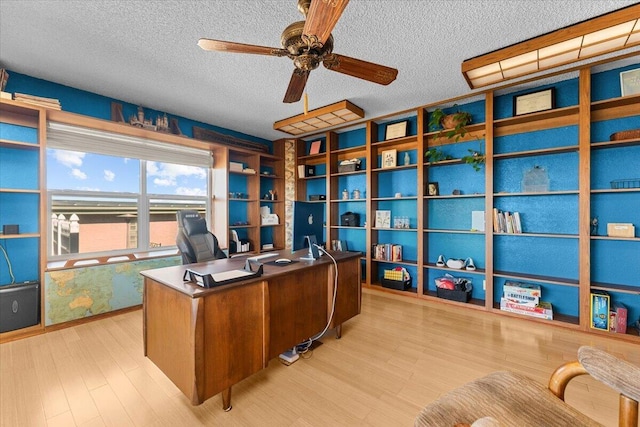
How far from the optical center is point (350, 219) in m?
4.37

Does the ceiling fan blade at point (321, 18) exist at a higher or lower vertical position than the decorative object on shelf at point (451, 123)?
lower

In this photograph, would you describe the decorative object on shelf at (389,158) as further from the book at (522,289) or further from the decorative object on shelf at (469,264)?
the book at (522,289)


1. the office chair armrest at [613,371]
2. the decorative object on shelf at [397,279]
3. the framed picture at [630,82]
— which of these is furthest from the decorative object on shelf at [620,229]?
the office chair armrest at [613,371]

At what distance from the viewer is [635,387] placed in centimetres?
76

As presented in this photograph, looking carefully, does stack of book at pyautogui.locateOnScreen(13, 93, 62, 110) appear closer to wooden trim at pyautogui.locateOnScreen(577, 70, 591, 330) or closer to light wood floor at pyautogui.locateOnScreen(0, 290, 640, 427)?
light wood floor at pyautogui.locateOnScreen(0, 290, 640, 427)

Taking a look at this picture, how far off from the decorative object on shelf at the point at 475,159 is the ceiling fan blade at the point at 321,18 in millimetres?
2484

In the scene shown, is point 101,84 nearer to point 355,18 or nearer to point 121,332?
point 121,332

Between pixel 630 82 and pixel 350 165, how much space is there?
10.2 feet

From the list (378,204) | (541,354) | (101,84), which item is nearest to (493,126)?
(378,204)

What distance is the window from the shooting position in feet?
9.84

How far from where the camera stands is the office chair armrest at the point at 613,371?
772 millimetres

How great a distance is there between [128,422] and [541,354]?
3.07 metres

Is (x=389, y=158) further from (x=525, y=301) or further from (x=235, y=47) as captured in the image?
(x=235, y=47)

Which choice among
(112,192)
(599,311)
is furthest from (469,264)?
(112,192)
